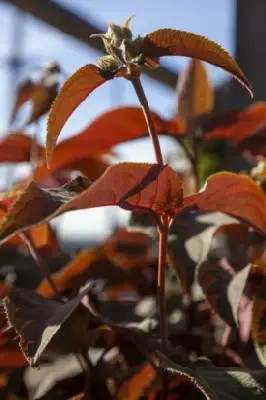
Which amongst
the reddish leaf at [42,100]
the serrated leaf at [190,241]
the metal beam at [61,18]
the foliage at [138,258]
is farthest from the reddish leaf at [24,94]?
the metal beam at [61,18]

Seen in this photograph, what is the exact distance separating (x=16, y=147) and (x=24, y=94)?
13 centimetres

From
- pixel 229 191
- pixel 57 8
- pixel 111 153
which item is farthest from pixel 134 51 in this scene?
pixel 57 8

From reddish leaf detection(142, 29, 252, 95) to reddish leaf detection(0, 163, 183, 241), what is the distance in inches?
3.0

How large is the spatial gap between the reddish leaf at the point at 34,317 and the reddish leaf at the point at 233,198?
106 millimetres

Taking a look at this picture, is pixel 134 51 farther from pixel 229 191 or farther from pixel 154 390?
pixel 154 390

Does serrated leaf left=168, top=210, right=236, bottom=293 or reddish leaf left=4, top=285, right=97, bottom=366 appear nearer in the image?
reddish leaf left=4, top=285, right=97, bottom=366

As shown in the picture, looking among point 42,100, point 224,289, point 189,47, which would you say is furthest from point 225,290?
point 42,100

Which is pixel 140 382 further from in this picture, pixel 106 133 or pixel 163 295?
pixel 106 133

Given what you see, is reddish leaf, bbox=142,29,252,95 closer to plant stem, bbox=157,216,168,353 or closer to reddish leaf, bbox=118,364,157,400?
plant stem, bbox=157,216,168,353

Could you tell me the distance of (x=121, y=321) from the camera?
76 centimetres

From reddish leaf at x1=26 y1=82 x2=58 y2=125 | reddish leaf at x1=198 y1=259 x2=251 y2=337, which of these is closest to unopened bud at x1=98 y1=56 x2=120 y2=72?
reddish leaf at x1=198 y1=259 x2=251 y2=337

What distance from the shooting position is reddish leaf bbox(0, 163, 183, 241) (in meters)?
0.41

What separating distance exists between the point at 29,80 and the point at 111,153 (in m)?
0.16

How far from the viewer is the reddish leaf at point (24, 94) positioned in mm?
992
